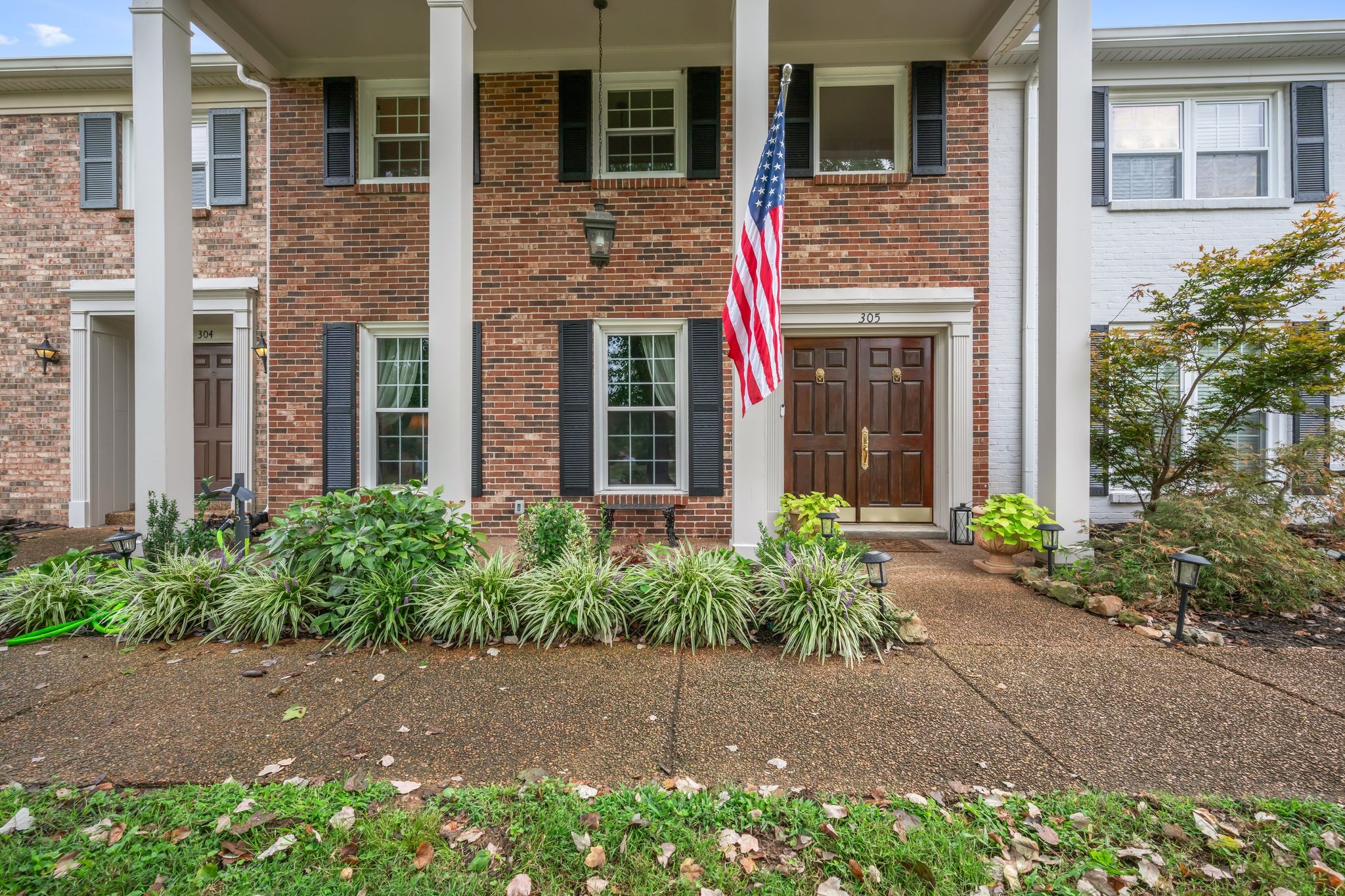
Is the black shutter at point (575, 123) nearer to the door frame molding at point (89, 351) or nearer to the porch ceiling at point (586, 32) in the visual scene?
the porch ceiling at point (586, 32)

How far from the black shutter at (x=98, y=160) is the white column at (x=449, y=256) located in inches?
226

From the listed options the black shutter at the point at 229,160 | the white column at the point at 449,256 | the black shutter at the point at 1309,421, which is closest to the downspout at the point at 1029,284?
the black shutter at the point at 1309,421

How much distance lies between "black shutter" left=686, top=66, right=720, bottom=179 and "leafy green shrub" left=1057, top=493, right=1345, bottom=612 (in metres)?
5.15

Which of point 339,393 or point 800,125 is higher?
point 800,125

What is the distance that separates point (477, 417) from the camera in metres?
6.32

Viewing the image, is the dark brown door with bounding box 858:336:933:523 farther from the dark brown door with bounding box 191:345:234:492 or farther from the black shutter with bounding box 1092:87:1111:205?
the dark brown door with bounding box 191:345:234:492

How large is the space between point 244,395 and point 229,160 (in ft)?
9.45

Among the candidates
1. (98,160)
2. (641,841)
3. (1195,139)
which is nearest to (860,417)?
(1195,139)

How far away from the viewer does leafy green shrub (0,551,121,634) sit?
3.67 metres

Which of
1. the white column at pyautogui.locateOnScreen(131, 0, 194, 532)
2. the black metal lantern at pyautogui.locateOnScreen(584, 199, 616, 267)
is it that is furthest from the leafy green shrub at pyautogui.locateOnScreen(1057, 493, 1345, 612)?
the white column at pyautogui.locateOnScreen(131, 0, 194, 532)

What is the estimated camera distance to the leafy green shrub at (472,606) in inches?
136

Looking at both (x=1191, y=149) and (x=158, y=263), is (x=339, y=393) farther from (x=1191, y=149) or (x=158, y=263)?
(x=1191, y=149)

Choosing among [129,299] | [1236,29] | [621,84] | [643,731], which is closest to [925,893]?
[643,731]

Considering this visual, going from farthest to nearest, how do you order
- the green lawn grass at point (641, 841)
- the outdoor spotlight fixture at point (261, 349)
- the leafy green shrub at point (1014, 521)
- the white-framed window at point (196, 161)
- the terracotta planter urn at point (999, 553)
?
the white-framed window at point (196, 161), the outdoor spotlight fixture at point (261, 349), the terracotta planter urn at point (999, 553), the leafy green shrub at point (1014, 521), the green lawn grass at point (641, 841)
